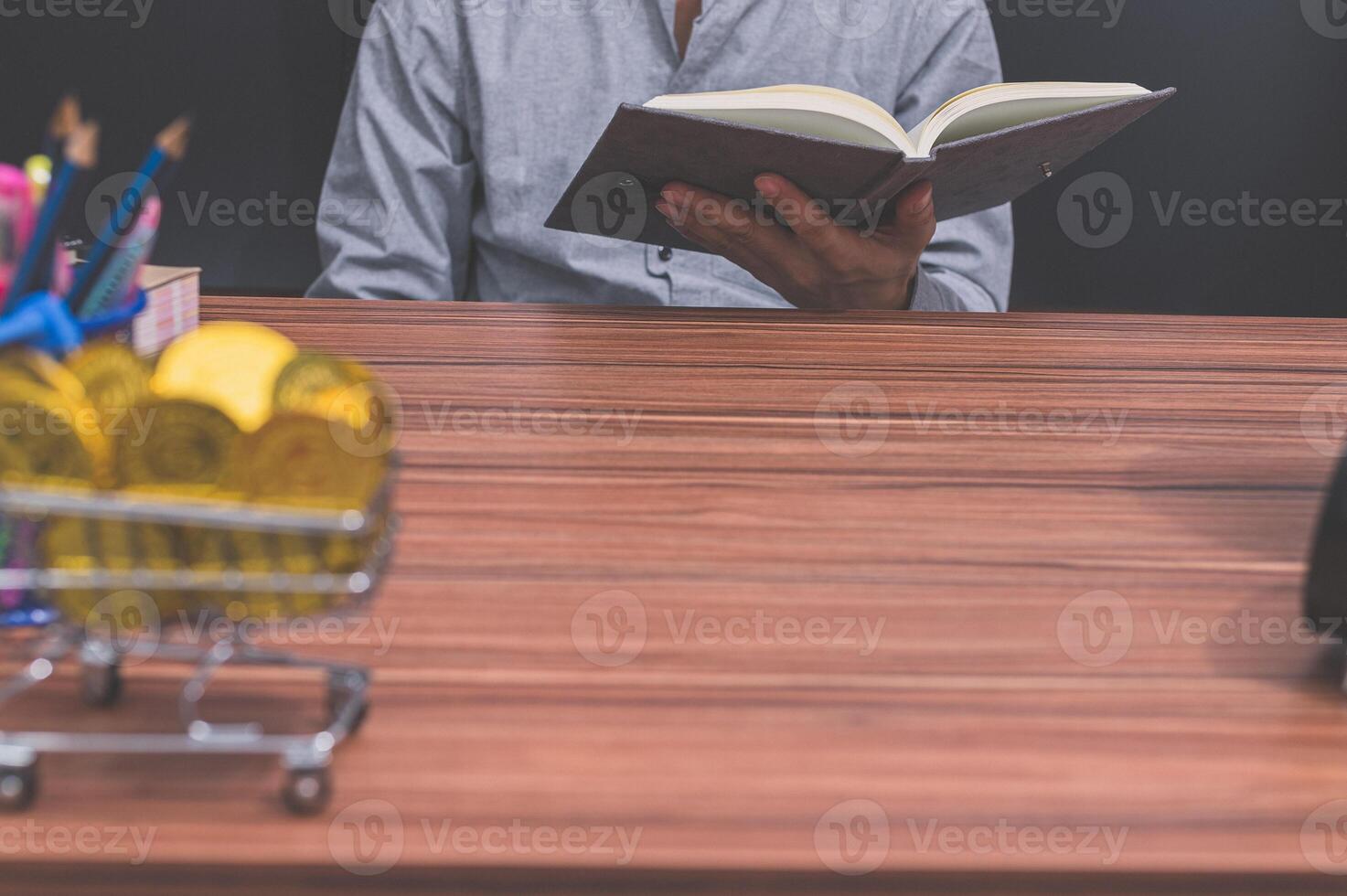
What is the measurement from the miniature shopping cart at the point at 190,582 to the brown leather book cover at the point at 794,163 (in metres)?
0.52

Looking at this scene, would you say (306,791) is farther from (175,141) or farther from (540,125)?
(540,125)

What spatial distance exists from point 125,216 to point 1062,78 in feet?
6.03

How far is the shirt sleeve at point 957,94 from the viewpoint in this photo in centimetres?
133

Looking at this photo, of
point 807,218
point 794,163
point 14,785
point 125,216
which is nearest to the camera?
point 14,785

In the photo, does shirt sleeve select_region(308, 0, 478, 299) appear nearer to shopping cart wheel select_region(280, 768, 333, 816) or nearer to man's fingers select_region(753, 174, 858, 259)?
man's fingers select_region(753, 174, 858, 259)

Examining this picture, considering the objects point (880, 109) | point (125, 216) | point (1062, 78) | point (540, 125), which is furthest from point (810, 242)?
point (1062, 78)

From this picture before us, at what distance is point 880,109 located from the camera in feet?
2.86

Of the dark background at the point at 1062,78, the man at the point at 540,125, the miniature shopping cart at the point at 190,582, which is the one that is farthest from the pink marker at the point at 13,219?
the dark background at the point at 1062,78

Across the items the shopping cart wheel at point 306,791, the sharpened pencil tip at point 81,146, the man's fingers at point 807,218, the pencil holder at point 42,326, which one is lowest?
the shopping cart wheel at point 306,791

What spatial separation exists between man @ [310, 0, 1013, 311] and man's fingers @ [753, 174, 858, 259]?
0.82 ft

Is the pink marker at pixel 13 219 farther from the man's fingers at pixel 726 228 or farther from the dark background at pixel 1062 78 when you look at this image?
the dark background at pixel 1062 78

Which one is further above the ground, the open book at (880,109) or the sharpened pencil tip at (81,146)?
the open book at (880,109)

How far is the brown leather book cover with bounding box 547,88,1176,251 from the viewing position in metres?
0.81

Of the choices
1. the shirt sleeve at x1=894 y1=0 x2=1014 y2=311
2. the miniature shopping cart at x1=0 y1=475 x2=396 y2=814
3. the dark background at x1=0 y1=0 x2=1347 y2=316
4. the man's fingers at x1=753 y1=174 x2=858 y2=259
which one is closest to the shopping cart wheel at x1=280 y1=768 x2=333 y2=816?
the miniature shopping cart at x1=0 y1=475 x2=396 y2=814
